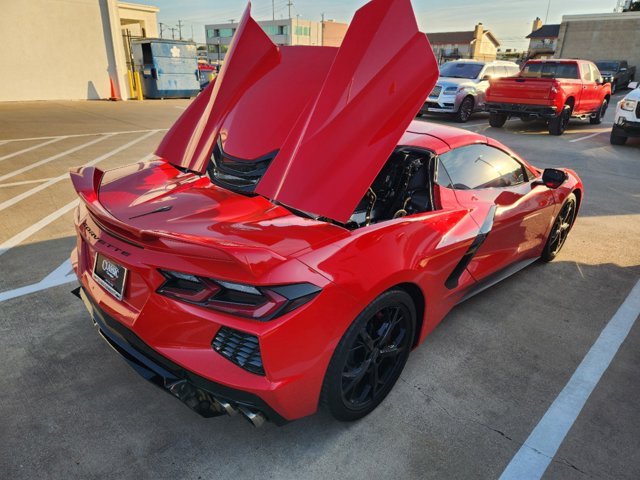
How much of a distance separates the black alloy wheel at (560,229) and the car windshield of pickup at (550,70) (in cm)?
993

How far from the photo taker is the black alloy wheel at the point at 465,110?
45.9ft

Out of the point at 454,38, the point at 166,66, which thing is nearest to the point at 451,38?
the point at 454,38

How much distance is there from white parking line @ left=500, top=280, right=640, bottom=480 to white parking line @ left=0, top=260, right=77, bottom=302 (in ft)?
11.5

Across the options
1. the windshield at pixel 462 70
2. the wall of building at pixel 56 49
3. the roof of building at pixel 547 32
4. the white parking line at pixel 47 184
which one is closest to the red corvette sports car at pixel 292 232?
the white parking line at pixel 47 184

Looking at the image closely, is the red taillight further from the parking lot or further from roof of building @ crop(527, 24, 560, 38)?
roof of building @ crop(527, 24, 560, 38)

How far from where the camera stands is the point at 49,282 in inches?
148

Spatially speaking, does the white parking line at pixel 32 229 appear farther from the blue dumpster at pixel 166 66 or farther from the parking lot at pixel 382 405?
the blue dumpster at pixel 166 66

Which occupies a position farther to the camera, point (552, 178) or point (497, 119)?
point (497, 119)

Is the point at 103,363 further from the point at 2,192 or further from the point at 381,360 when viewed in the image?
the point at 2,192

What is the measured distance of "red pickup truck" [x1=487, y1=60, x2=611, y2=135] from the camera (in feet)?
38.7

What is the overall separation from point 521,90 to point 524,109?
499 millimetres

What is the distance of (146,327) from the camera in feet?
Result: 6.65

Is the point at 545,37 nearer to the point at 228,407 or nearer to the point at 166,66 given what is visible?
the point at 166,66

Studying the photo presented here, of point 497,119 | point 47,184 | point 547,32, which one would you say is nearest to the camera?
point 47,184
